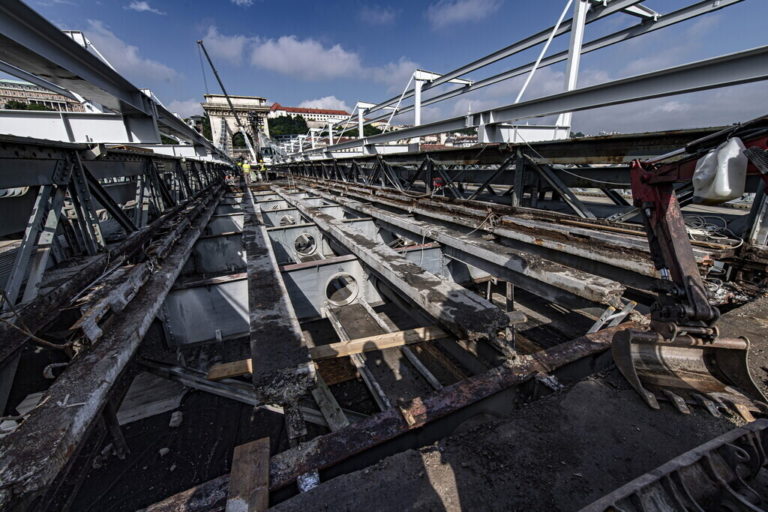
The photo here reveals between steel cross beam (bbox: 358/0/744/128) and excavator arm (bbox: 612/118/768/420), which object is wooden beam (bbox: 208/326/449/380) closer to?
excavator arm (bbox: 612/118/768/420)

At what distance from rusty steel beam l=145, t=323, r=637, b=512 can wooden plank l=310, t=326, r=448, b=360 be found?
881 millimetres

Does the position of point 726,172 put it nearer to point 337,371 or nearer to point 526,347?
point 526,347

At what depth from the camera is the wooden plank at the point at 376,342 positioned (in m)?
2.84

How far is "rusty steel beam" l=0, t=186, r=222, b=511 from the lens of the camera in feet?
4.42

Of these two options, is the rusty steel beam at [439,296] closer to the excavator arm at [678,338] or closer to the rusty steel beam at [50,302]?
the excavator arm at [678,338]

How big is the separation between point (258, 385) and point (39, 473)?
968 millimetres

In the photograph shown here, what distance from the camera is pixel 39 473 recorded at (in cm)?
137

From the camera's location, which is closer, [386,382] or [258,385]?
[258,385]

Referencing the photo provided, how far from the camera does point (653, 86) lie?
13.5ft

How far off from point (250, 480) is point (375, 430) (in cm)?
66

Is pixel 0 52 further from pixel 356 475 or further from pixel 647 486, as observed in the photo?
pixel 647 486

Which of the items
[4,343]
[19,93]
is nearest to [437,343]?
[4,343]

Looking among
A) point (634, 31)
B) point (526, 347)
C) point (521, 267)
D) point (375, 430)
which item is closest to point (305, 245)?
point (521, 267)

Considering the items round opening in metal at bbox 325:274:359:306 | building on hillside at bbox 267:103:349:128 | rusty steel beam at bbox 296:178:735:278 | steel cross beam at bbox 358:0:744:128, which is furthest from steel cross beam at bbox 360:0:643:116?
building on hillside at bbox 267:103:349:128
